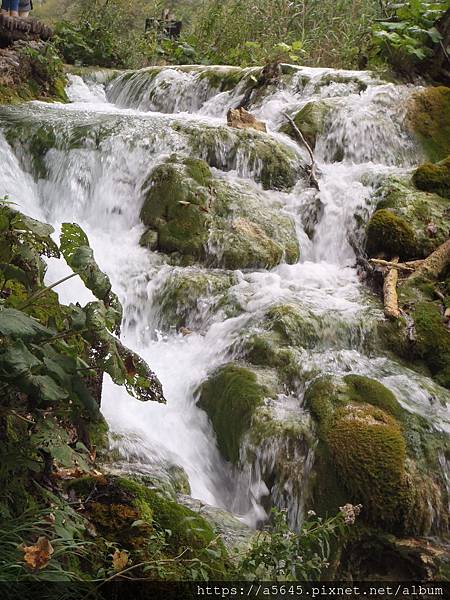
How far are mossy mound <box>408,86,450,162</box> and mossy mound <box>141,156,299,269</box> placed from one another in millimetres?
3039

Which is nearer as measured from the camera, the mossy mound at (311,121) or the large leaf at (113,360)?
the large leaf at (113,360)

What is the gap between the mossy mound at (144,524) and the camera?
7.25 ft

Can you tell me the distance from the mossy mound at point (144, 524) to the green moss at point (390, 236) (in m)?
4.54

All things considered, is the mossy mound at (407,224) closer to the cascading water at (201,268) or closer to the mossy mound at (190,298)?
the cascading water at (201,268)

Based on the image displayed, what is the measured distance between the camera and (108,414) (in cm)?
395

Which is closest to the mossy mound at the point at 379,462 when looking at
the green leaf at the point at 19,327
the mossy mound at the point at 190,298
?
the mossy mound at the point at 190,298

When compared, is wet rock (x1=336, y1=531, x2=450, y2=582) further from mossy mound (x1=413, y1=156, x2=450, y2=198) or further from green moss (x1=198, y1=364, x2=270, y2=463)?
mossy mound (x1=413, y1=156, x2=450, y2=198)

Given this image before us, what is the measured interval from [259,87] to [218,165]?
3.41m

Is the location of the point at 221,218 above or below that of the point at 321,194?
below

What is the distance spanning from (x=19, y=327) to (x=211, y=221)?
15.8 feet

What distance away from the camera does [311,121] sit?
8.52 meters

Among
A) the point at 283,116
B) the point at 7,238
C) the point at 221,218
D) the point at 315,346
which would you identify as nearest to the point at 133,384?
the point at 7,238

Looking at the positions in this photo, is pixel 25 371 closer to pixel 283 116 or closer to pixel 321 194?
A: pixel 321 194

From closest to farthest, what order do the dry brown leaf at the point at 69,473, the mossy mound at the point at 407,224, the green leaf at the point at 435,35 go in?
the dry brown leaf at the point at 69,473 < the mossy mound at the point at 407,224 < the green leaf at the point at 435,35
